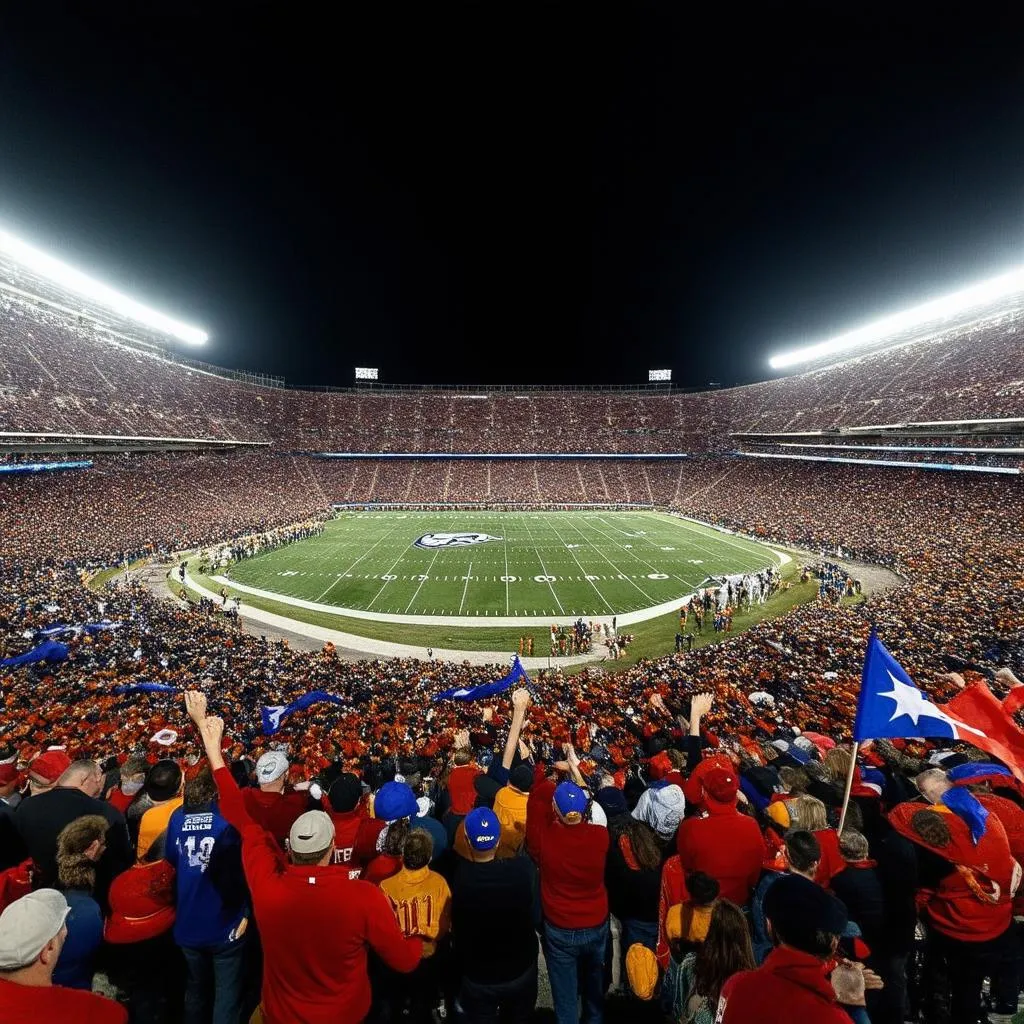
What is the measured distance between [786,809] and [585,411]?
8985 cm

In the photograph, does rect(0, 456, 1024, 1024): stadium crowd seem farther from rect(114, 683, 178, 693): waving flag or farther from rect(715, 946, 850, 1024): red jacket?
rect(114, 683, 178, 693): waving flag

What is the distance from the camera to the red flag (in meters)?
5.65

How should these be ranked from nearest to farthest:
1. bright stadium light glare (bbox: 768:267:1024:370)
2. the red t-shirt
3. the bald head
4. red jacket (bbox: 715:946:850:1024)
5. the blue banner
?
the red t-shirt
red jacket (bbox: 715:946:850:1024)
the bald head
the blue banner
bright stadium light glare (bbox: 768:267:1024:370)

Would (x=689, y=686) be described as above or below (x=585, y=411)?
below

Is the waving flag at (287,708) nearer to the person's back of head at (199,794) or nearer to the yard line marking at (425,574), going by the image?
the person's back of head at (199,794)

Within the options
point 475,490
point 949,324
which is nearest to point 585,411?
point 475,490

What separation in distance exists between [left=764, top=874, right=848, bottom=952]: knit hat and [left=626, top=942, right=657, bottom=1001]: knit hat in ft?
5.46

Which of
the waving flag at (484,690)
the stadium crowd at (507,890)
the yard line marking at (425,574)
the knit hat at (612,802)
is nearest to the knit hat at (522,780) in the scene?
the stadium crowd at (507,890)

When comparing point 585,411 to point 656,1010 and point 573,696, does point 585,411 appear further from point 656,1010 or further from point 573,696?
point 656,1010

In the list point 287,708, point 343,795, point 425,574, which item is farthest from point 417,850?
point 425,574

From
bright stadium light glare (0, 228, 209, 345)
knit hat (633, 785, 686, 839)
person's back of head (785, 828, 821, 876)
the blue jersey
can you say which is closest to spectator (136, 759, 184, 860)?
the blue jersey

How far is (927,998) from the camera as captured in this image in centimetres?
397

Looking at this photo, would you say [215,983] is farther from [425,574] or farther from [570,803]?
[425,574]

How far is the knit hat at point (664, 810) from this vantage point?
160 inches
